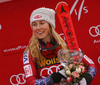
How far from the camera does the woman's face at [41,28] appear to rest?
1.58 meters

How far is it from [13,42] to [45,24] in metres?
1.38

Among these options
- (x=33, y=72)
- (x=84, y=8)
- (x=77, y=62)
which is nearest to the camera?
(x=77, y=62)

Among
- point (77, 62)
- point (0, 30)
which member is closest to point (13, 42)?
point (0, 30)

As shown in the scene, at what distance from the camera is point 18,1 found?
286 cm

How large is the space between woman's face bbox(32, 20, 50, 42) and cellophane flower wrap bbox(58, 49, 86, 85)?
24 cm

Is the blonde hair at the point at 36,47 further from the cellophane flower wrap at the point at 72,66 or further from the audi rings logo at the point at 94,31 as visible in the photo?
the audi rings logo at the point at 94,31

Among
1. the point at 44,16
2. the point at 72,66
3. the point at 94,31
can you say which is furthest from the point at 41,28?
the point at 94,31

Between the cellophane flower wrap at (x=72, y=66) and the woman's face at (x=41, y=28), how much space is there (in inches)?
9.3

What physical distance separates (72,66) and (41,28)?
19.5 inches

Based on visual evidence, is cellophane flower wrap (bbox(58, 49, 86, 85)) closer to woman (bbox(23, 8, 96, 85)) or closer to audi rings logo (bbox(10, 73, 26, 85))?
woman (bbox(23, 8, 96, 85))

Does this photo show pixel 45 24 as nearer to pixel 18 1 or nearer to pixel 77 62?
pixel 77 62

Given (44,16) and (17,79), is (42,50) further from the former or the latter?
(17,79)

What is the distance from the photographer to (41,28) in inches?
62.1

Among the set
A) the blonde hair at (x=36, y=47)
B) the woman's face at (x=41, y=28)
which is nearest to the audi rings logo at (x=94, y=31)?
the blonde hair at (x=36, y=47)
